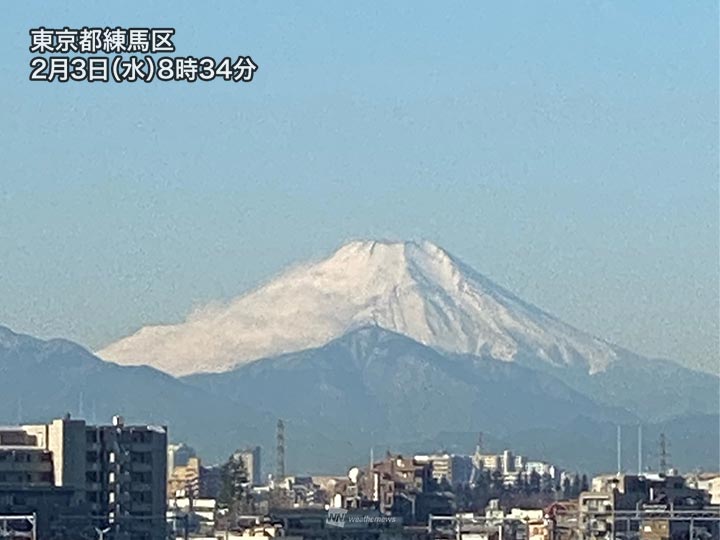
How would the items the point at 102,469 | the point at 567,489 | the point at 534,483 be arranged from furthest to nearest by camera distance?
the point at 534,483, the point at 567,489, the point at 102,469

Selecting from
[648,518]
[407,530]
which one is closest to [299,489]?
[407,530]

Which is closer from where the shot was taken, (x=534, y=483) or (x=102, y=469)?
(x=102, y=469)

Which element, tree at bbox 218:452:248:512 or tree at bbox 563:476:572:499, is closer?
tree at bbox 218:452:248:512

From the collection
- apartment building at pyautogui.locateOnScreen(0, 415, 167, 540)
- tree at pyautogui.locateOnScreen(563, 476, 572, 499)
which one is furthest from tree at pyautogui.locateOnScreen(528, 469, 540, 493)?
apartment building at pyautogui.locateOnScreen(0, 415, 167, 540)

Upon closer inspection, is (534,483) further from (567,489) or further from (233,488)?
(233,488)

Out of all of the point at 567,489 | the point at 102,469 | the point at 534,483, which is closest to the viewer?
the point at 102,469

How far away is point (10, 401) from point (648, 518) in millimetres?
125377

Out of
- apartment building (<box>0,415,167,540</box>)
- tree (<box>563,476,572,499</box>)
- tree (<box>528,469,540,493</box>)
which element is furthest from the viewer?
tree (<box>528,469,540,493</box>)

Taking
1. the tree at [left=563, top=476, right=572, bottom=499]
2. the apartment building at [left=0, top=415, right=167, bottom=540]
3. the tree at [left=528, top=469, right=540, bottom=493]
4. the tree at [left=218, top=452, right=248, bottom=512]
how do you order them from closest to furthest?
the apartment building at [left=0, top=415, right=167, bottom=540]
the tree at [left=218, top=452, right=248, bottom=512]
the tree at [left=563, top=476, right=572, bottom=499]
the tree at [left=528, top=469, right=540, bottom=493]

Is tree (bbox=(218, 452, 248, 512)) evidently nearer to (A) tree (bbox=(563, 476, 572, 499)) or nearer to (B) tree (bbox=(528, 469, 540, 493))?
(A) tree (bbox=(563, 476, 572, 499))

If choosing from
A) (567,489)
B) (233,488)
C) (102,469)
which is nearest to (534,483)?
(567,489)

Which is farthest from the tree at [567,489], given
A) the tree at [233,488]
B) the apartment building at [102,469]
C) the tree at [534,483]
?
the apartment building at [102,469]

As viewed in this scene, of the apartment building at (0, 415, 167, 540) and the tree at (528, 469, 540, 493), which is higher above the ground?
the tree at (528, 469, 540, 493)

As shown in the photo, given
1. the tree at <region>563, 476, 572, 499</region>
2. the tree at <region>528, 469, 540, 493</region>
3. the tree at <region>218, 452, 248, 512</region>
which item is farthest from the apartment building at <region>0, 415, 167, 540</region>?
the tree at <region>528, 469, 540, 493</region>
